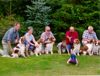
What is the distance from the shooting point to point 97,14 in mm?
22156

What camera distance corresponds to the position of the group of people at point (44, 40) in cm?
1644

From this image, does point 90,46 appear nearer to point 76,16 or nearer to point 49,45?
point 49,45

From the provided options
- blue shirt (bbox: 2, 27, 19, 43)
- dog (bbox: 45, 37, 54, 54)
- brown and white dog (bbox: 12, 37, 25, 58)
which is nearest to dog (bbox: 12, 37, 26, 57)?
brown and white dog (bbox: 12, 37, 25, 58)

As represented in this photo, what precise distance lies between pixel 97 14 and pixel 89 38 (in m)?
4.70

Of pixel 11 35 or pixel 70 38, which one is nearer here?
pixel 11 35

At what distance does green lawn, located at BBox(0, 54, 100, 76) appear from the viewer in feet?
43.4

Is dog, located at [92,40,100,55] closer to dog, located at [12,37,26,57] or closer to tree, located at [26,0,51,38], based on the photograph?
Result: dog, located at [12,37,26,57]

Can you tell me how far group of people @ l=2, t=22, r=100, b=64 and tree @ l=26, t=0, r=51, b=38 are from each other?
14.4 feet

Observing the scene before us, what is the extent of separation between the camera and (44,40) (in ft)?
58.1

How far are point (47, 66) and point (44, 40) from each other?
3388 mm

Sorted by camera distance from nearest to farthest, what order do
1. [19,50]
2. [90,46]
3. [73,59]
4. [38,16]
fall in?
[73,59]
[19,50]
[90,46]
[38,16]

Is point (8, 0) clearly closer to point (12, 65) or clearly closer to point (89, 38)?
point (89, 38)

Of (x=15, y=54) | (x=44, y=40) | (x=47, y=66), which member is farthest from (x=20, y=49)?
(x=47, y=66)

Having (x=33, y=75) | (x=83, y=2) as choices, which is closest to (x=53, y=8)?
(x=83, y=2)
